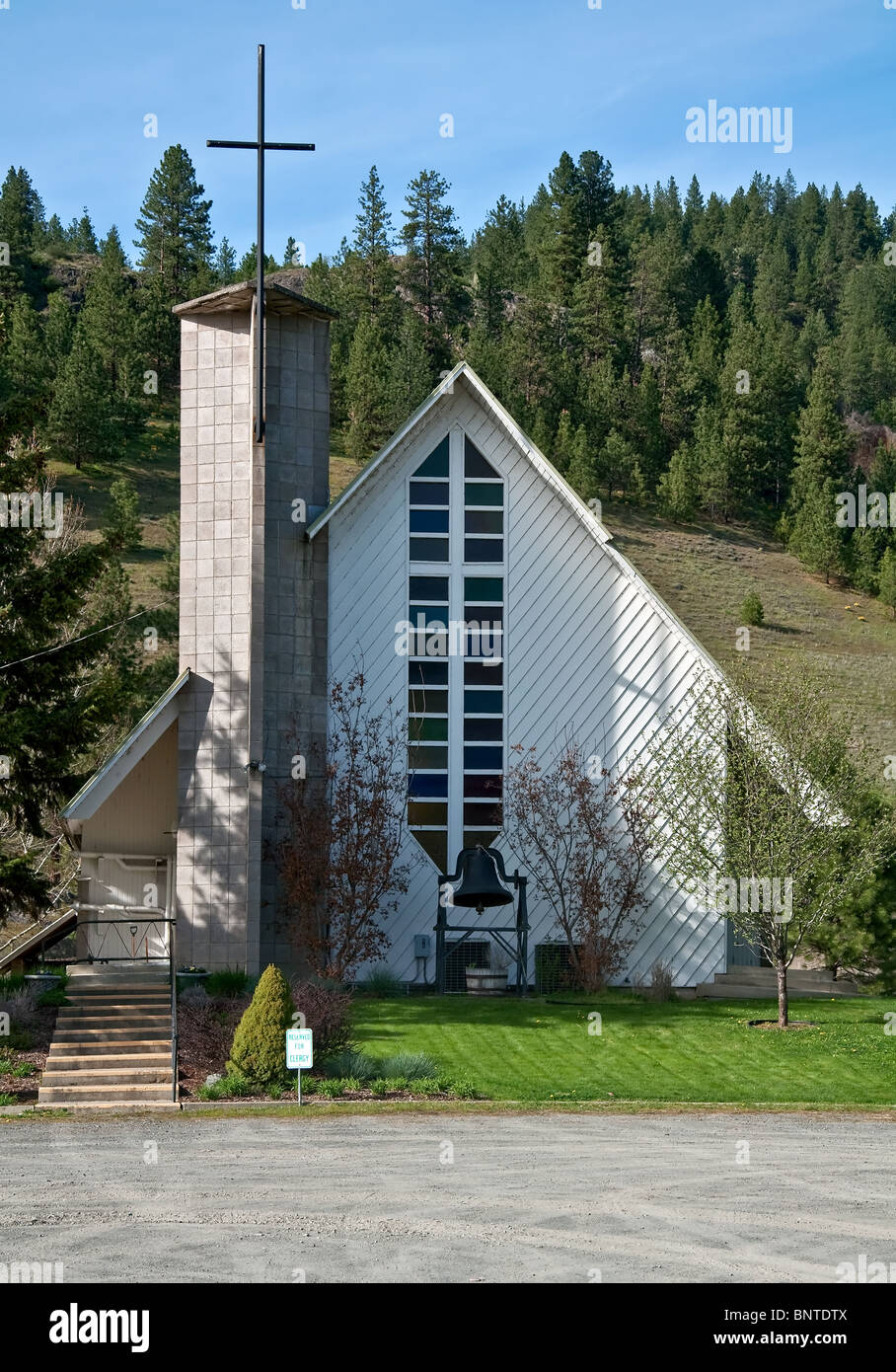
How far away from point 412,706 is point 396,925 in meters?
3.64

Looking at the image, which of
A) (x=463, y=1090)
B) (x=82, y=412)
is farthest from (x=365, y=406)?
(x=463, y=1090)

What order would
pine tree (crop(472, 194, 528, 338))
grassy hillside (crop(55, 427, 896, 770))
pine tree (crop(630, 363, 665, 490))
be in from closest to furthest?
grassy hillside (crop(55, 427, 896, 770)) < pine tree (crop(630, 363, 665, 490)) < pine tree (crop(472, 194, 528, 338))

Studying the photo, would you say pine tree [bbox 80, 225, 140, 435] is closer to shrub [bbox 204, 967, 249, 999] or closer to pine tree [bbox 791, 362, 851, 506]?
pine tree [bbox 791, 362, 851, 506]

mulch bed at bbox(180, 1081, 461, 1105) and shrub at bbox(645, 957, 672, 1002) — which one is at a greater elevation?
mulch bed at bbox(180, 1081, 461, 1105)

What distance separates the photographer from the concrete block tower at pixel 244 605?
78.7 feet

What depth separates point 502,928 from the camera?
25297mm

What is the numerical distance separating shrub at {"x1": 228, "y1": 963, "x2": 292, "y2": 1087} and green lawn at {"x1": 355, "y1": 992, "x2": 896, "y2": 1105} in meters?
1.64

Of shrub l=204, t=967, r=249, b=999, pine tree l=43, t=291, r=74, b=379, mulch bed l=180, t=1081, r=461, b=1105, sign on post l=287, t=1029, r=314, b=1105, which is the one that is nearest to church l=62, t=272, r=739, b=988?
shrub l=204, t=967, r=249, b=999

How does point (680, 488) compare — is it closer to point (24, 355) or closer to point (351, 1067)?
point (24, 355)

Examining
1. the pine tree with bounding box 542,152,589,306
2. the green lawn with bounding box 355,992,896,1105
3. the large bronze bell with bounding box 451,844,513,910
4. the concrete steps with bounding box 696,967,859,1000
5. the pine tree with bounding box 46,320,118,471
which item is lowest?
the concrete steps with bounding box 696,967,859,1000

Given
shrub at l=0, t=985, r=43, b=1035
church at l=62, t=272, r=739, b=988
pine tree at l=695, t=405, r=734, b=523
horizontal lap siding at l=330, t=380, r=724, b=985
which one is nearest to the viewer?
shrub at l=0, t=985, r=43, b=1035

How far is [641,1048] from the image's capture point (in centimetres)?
2073

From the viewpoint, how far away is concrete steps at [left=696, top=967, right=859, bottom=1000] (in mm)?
25516

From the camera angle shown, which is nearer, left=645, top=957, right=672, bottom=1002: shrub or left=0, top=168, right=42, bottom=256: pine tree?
left=645, top=957, right=672, bottom=1002: shrub
